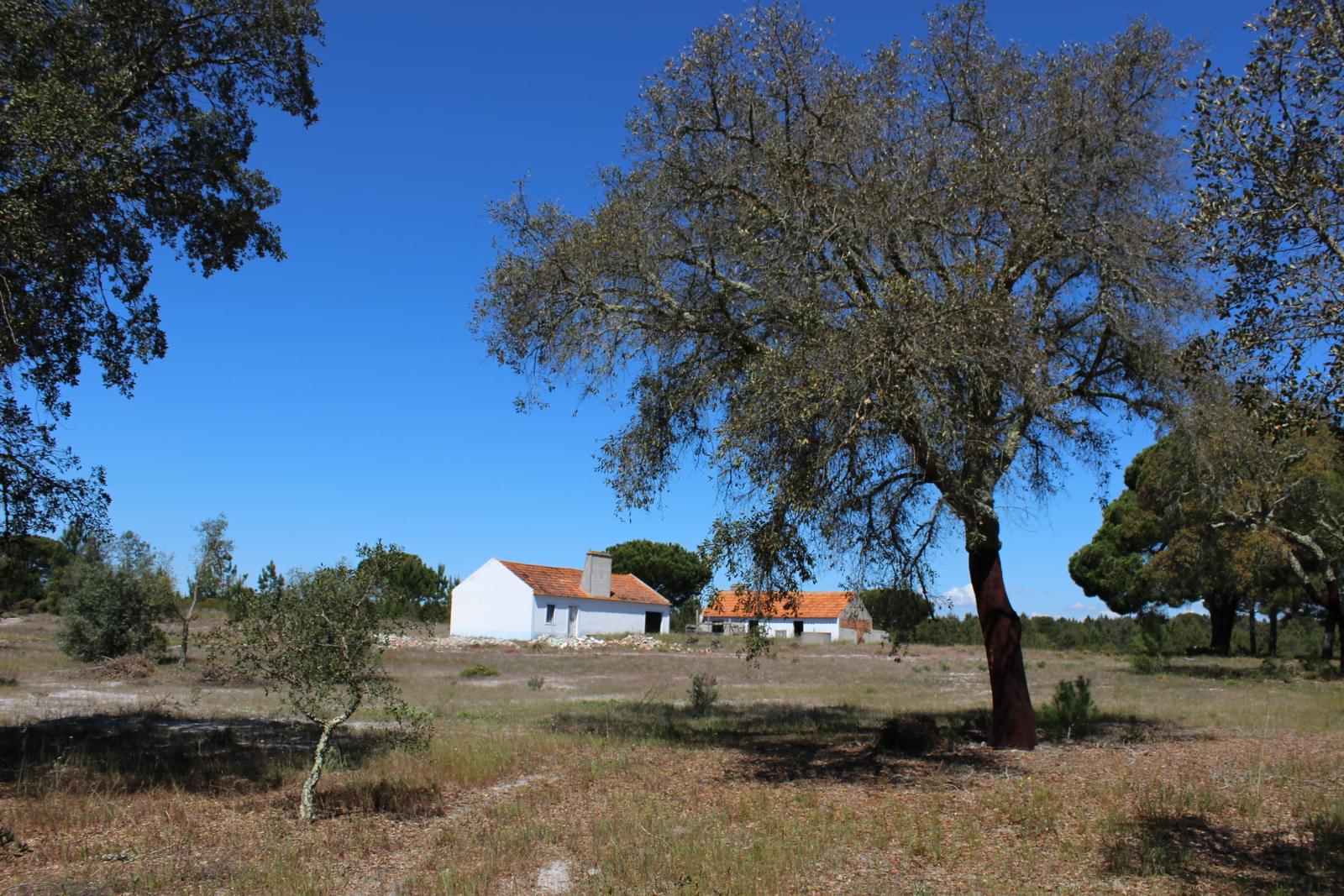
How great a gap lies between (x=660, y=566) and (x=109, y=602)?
69085 mm

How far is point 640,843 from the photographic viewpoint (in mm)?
8672

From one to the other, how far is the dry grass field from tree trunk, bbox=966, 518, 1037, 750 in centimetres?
54

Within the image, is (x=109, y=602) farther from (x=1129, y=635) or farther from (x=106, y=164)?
(x=1129, y=635)

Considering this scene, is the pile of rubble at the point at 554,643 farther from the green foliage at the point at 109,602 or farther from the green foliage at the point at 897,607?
the green foliage at the point at 897,607

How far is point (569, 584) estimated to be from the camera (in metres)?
66.9

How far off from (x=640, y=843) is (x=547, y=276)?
8.79m

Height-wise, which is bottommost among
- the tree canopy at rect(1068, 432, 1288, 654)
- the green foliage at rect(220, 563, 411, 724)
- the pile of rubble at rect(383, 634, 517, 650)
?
the pile of rubble at rect(383, 634, 517, 650)

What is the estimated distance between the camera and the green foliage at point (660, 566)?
9781cm

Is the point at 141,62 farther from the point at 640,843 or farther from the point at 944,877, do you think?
the point at 944,877

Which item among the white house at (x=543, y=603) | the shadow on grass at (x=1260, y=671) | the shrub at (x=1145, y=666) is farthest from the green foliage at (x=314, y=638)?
the white house at (x=543, y=603)

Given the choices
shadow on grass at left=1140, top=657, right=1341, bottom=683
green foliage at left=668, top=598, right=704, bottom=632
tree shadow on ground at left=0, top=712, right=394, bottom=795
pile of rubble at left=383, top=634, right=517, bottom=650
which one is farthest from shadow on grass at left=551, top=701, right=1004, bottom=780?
green foliage at left=668, top=598, right=704, bottom=632

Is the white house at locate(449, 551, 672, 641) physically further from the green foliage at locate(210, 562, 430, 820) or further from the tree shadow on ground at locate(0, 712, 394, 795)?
the green foliage at locate(210, 562, 430, 820)

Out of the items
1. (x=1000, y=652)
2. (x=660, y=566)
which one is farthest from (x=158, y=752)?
(x=660, y=566)

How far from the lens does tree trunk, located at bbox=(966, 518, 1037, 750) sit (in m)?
13.2
